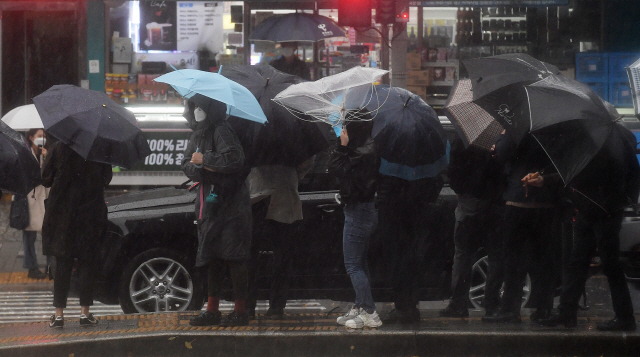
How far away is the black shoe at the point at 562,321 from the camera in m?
6.22

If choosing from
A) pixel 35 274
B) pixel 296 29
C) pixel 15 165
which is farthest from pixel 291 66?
pixel 15 165

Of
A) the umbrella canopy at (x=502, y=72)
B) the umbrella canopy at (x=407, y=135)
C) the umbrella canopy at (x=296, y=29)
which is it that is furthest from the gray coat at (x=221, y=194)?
the umbrella canopy at (x=296, y=29)

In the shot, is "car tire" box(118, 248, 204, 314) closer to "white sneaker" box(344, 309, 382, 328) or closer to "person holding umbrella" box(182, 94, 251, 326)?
"person holding umbrella" box(182, 94, 251, 326)

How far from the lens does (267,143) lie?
6430 millimetres

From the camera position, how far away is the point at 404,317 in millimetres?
6438

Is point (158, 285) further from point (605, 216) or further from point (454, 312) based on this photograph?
point (605, 216)

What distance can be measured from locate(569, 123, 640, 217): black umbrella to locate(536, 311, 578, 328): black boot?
0.79 meters

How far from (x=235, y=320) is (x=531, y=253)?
2.35 meters

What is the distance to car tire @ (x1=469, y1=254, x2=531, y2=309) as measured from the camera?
728cm

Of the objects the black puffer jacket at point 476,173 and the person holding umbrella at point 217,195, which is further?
the black puffer jacket at point 476,173

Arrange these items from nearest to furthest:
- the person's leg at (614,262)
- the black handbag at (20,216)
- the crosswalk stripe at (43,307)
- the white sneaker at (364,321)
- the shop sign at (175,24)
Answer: the person's leg at (614,262)
the white sneaker at (364,321)
the crosswalk stripe at (43,307)
the black handbag at (20,216)
the shop sign at (175,24)

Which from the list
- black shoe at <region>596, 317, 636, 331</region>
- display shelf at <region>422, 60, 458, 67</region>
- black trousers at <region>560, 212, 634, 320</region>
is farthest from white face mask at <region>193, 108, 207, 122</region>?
display shelf at <region>422, 60, 458, 67</region>

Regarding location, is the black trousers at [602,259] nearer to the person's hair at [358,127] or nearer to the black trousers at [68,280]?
the person's hair at [358,127]

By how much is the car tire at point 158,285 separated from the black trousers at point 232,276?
821mm
